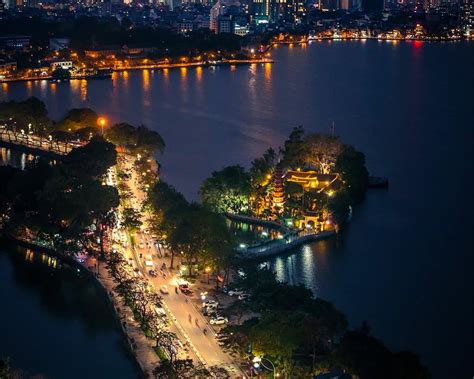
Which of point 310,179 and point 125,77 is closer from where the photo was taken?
point 310,179

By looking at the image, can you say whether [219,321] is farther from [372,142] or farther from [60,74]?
[60,74]

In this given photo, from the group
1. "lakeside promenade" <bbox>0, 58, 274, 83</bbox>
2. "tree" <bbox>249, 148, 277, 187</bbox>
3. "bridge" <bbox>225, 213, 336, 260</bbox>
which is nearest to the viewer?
"bridge" <bbox>225, 213, 336, 260</bbox>

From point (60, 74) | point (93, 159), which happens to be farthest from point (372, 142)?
point (60, 74)

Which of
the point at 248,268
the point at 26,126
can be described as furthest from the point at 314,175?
the point at 26,126

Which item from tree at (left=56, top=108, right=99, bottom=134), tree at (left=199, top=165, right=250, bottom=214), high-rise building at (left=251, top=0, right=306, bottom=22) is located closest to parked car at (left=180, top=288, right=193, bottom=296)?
tree at (left=199, top=165, right=250, bottom=214)

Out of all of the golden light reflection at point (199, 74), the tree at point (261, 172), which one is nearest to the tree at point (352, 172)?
the tree at point (261, 172)

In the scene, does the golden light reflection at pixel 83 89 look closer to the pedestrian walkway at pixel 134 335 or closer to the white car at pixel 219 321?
the pedestrian walkway at pixel 134 335

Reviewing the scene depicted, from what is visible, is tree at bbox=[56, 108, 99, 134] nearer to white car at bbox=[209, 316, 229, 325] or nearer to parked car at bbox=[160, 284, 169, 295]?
parked car at bbox=[160, 284, 169, 295]
